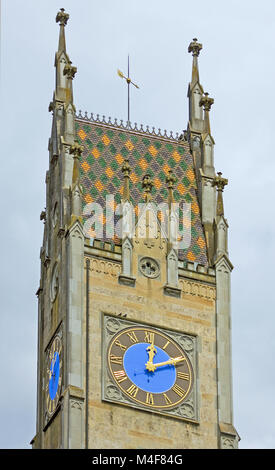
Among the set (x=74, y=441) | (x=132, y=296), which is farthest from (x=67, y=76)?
(x=74, y=441)

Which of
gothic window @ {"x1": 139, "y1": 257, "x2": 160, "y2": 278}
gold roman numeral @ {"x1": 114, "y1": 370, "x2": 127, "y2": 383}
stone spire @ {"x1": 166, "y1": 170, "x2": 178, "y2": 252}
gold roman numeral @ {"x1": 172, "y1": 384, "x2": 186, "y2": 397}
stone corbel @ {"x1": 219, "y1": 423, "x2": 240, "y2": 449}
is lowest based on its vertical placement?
stone corbel @ {"x1": 219, "y1": 423, "x2": 240, "y2": 449}

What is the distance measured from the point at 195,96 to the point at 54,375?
40.9 feet

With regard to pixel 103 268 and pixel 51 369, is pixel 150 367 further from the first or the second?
pixel 103 268

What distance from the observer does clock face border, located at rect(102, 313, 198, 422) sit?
253 feet

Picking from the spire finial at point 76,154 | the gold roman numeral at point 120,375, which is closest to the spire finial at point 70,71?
the spire finial at point 76,154

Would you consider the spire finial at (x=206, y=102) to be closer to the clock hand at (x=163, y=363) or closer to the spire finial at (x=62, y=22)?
the spire finial at (x=62, y=22)

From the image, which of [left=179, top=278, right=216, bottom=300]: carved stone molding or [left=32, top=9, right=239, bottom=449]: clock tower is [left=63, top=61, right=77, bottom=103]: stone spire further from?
[left=179, top=278, right=216, bottom=300]: carved stone molding

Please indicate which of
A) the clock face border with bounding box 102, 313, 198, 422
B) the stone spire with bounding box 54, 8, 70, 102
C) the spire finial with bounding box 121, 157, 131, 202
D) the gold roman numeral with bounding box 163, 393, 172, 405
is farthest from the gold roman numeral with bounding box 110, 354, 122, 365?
the stone spire with bounding box 54, 8, 70, 102

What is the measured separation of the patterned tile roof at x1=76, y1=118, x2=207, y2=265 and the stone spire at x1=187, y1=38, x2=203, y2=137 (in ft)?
2.70

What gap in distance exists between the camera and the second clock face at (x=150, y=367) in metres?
77.6

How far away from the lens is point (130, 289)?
79188mm

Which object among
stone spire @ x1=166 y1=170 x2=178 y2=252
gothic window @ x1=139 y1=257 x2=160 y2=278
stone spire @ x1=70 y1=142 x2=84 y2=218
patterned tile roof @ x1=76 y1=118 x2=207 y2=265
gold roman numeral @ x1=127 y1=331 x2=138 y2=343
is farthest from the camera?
patterned tile roof @ x1=76 y1=118 x2=207 y2=265
